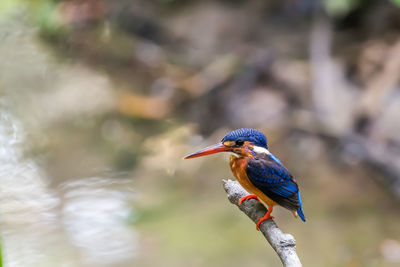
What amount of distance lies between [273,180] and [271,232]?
20cm

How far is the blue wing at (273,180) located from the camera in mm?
1814

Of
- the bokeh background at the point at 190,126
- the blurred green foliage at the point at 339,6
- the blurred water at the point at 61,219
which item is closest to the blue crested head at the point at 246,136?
the bokeh background at the point at 190,126

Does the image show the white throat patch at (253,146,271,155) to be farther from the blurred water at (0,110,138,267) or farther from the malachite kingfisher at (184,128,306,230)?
the blurred water at (0,110,138,267)

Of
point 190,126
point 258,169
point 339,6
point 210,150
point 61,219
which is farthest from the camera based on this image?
point 190,126

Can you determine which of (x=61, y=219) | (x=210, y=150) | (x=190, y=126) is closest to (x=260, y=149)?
(x=210, y=150)

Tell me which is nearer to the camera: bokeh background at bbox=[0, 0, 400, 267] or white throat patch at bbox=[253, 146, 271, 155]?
white throat patch at bbox=[253, 146, 271, 155]

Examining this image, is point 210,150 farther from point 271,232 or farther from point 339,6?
point 339,6

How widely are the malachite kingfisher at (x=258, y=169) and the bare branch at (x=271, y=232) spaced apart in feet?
0.18

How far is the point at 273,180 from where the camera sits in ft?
6.08

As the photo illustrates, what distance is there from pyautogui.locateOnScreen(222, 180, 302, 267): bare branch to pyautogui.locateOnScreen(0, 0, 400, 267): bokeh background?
7.27 feet

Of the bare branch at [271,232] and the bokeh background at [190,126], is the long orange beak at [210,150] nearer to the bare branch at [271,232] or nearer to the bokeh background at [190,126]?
the bare branch at [271,232]

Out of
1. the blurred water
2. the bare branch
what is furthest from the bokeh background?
the bare branch

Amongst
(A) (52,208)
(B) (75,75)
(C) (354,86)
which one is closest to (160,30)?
(B) (75,75)

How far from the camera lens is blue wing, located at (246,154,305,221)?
71.4 inches
